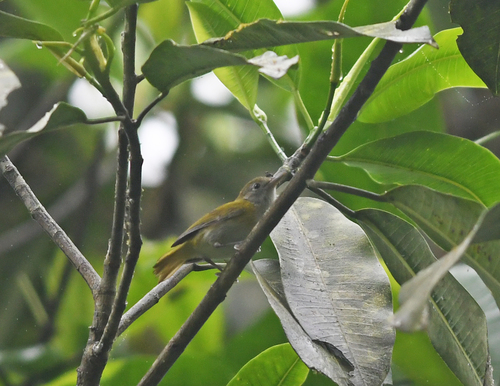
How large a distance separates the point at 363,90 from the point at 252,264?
513mm

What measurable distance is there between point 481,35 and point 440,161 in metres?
0.33

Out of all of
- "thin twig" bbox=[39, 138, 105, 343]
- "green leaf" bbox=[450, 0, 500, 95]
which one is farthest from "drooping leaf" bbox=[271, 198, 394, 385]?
"thin twig" bbox=[39, 138, 105, 343]

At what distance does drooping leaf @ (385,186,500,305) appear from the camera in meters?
1.03

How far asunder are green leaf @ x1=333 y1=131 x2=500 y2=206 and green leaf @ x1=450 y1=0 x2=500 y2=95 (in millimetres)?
208


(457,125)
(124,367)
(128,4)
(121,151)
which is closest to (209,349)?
(124,367)

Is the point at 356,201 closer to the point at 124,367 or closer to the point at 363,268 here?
the point at 363,268

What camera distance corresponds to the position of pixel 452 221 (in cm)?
105

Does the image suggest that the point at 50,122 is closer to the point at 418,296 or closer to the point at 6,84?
the point at 6,84

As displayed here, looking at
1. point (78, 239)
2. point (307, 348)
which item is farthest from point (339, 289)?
point (78, 239)

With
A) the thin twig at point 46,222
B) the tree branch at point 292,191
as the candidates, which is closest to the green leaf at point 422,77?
the tree branch at point 292,191

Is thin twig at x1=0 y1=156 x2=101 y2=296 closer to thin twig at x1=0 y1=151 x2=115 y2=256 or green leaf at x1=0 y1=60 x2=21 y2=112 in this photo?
green leaf at x1=0 y1=60 x2=21 y2=112

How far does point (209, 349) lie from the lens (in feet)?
7.97

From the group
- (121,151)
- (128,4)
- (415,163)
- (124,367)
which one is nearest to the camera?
(128,4)

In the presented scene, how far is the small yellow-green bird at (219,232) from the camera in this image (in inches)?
78.7
